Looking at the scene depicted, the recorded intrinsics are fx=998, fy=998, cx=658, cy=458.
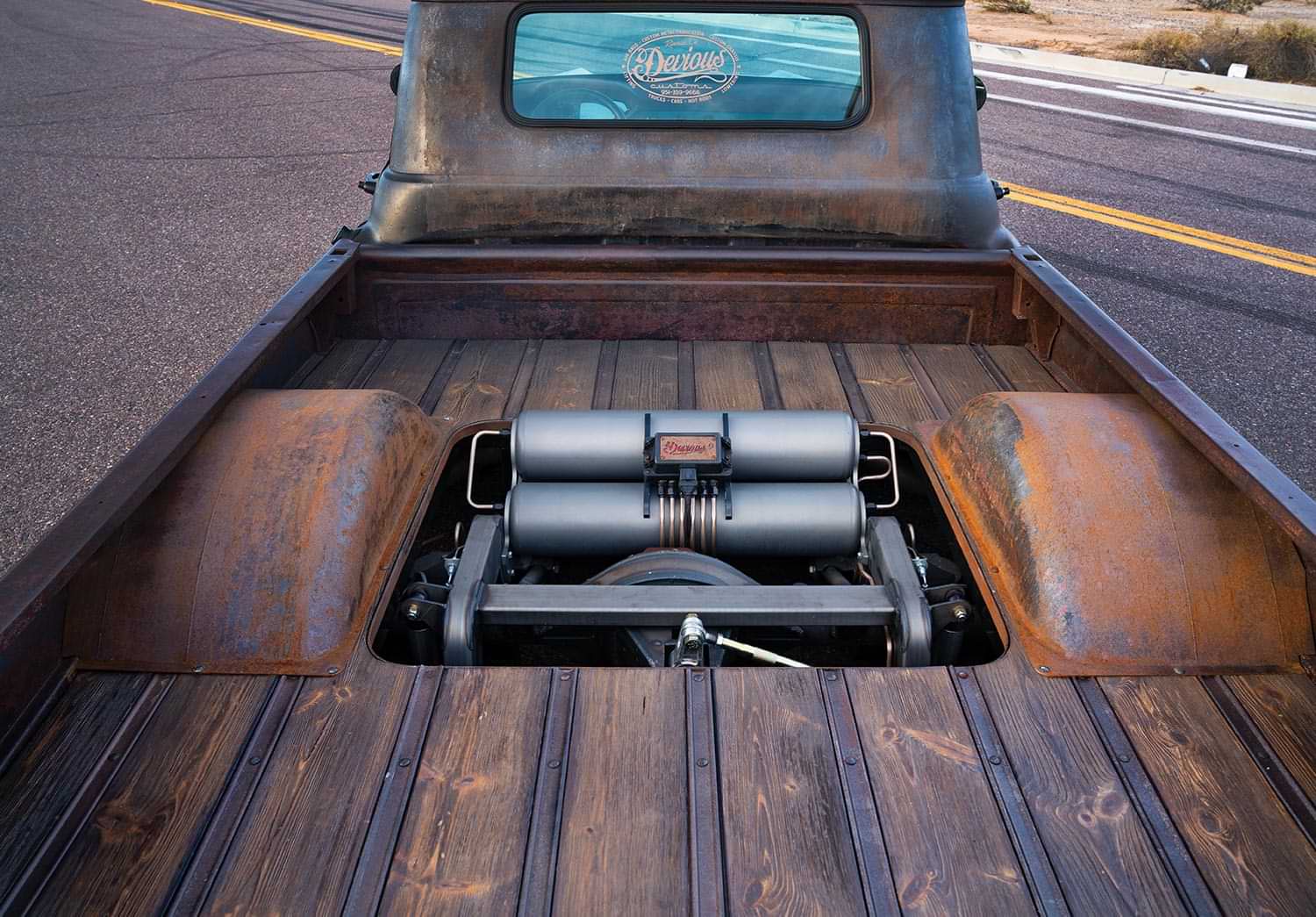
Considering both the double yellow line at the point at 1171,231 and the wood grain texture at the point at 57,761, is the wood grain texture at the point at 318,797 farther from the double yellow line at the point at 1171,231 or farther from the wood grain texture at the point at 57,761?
the double yellow line at the point at 1171,231

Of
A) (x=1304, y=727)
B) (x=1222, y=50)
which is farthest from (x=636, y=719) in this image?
(x=1222, y=50)

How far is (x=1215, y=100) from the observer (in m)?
13.5

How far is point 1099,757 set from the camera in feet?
6.13

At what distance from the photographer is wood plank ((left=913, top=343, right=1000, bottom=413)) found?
317 centimetres

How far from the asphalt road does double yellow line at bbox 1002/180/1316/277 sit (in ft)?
0.40

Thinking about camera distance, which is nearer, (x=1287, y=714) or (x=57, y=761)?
(x=57, y=761)

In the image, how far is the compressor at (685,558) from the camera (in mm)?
2213

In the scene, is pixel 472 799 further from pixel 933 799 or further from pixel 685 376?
pixel 685 376

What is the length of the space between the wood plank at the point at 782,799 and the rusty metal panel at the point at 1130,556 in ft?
1.77

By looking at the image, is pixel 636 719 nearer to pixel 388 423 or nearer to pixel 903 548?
pixel 903 548

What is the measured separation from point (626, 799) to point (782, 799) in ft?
0.92

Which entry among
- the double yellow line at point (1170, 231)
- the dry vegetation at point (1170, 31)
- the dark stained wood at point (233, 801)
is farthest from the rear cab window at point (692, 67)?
the dry vegetation at point (1170, 31)

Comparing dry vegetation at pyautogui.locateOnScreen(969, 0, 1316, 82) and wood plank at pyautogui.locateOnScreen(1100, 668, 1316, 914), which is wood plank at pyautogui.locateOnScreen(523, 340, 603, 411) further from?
dry vegetation at pyautogui.locateOnScreen(969, 0, 1316, 82)

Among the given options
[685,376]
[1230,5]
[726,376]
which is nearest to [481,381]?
[685,376]
